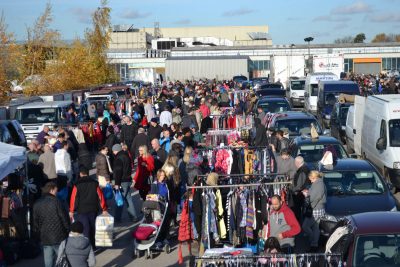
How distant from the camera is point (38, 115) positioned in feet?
93.9

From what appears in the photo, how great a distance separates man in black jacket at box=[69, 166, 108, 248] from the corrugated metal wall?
57.4 metres

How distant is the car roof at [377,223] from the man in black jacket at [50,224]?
452cm

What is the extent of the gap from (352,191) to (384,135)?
16.5 ft

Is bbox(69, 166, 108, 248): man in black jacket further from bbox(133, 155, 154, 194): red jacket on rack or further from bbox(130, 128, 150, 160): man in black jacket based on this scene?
bbox(130, 128, 150, 160): man in black jacket

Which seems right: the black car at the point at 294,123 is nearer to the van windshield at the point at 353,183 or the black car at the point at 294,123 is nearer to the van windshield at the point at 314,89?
the van windshield at the point at 353,183

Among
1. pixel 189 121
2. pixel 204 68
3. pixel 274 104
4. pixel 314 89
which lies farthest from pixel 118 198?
pixel 204 68

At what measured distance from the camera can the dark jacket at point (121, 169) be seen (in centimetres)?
1648

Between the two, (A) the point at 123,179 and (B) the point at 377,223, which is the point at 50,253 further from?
(B) the point at 377,223

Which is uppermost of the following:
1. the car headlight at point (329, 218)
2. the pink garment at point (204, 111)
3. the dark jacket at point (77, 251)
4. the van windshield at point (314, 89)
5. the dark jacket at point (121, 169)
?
the van windshield at point (314, 89)

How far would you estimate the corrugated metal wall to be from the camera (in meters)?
70.9

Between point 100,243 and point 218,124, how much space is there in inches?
527

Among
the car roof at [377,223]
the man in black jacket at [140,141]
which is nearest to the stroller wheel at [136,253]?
the car roof at [377,223]

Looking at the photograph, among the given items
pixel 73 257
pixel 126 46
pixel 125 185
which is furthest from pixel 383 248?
pixel 126 46

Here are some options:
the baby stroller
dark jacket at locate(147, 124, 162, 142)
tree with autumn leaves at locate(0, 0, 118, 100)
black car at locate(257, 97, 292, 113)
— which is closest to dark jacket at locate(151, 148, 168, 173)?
dark jacket at locate(147, 124, 162, 142)
